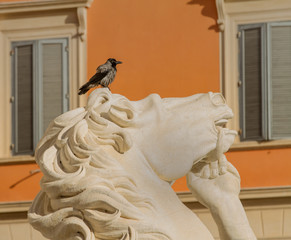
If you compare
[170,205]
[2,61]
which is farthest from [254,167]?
[170,205]

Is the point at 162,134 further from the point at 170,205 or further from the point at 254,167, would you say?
the point at 254,167

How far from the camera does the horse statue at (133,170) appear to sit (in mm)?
2971

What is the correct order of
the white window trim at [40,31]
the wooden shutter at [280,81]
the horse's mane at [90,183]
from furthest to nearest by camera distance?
1. the white window trim at [40,31]
2. the wooden shutter at [280,81]
3. the horse's mane at [90,183]

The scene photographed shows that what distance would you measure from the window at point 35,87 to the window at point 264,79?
2589 mm

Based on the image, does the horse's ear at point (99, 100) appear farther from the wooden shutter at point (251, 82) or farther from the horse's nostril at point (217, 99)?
the wooden shutter at point (251, 82)

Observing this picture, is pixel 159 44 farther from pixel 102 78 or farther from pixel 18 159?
pixel 102 78

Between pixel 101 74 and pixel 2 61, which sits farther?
pixel 2 61

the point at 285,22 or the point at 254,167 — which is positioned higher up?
the point at 285,22

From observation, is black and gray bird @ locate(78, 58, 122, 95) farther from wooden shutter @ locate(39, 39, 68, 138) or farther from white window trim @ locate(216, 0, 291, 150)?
wooden shutter @ locate(39, 39, 68, 138)

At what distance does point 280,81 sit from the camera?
57.1 feet

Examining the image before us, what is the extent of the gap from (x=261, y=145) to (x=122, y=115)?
46.6 ft

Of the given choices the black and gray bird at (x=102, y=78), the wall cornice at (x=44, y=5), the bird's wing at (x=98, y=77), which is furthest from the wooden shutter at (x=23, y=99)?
the bird's wing at (x=98, y=77)

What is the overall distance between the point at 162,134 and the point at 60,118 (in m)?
0.25

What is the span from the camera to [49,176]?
→ 3.01m
